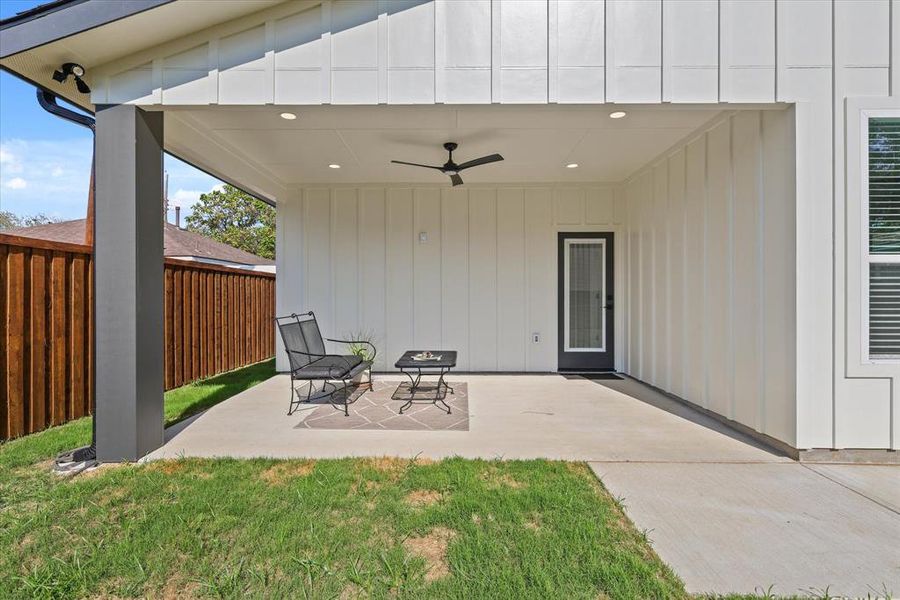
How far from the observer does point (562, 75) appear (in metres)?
3.04

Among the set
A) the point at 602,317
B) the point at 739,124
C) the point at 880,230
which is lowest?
the point at 602,317

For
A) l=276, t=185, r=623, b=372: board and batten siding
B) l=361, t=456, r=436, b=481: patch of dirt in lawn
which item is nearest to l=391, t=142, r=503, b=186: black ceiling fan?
l=276, t=185, r=623, b=372: board and batten siding

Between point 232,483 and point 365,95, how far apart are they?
9.50 ft

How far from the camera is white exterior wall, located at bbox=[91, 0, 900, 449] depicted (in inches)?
118

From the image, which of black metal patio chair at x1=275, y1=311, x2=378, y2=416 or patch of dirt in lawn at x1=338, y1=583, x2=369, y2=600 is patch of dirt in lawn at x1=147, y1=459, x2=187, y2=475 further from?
patch of dirt in lawn at x1=338, y1=583, x2=369, y2=600

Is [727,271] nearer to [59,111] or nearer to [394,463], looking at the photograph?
[394,463]

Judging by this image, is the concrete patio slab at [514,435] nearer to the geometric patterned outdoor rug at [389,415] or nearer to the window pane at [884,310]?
the geometric patterned outdoor rug at [389,415]

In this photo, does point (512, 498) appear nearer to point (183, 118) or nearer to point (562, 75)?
point (562, 75)

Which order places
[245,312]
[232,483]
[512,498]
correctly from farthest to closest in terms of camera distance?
[245,312] → [232,483] → [512,498]

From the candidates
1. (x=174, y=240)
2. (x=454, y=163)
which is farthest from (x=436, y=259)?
(x=174, y=240)

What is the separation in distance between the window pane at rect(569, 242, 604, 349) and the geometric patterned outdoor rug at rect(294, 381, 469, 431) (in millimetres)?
2425

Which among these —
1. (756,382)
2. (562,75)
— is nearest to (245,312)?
(562,75)

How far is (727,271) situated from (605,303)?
2567mm

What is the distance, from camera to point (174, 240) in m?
12.9
